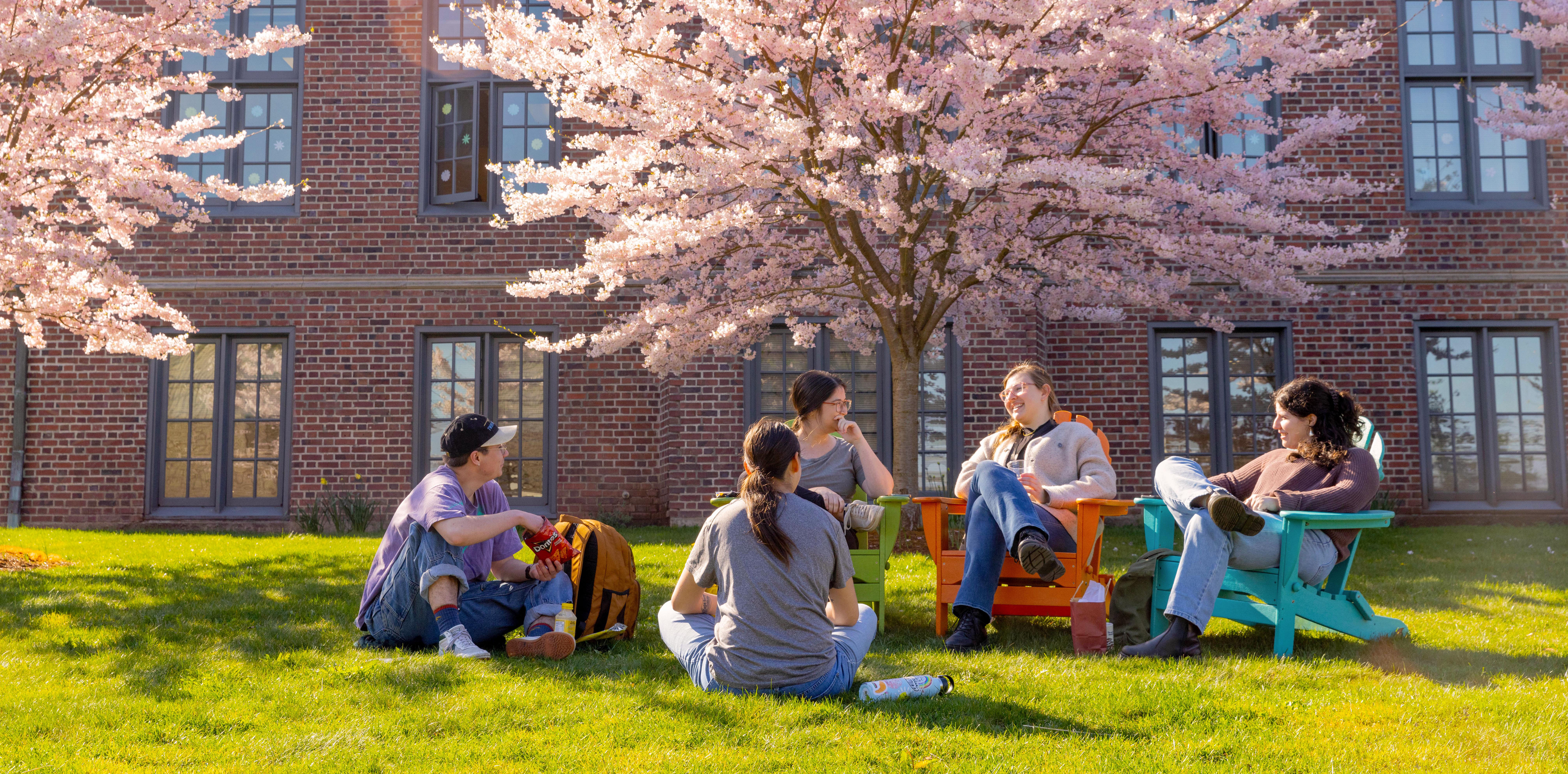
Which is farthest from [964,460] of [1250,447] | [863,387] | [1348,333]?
[1348,333]

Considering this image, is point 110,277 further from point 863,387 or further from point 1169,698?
point 1169,698

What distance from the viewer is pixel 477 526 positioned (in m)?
4.00

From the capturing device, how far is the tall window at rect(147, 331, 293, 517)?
10.9 meters

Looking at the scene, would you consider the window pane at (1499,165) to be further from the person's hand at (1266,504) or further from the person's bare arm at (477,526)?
the person's bare arm at (477,526)

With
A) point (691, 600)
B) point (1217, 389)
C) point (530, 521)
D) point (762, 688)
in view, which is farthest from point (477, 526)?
point (1217, 389)

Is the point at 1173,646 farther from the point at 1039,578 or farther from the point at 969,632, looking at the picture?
the point at 969,632

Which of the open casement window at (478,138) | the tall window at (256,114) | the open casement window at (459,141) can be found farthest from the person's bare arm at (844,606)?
the tall window at (256,114)

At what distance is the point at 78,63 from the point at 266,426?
4421 mm

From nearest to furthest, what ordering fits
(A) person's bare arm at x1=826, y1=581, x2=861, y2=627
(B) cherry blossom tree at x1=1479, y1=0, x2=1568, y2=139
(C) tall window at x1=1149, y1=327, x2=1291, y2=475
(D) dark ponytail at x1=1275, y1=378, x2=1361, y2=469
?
(A) person's bare arm at x1=826, y1=581, x2=861, y2=627 < (D) dark ponytail at x1=1275, y1=378, x2=1361, y2=469 < (B) cherry blossom tree at x1=1479, y1=0, x2=1568, y2=139 < (C) tall window at x1=1149, y1=327, x2=1291, y2=475

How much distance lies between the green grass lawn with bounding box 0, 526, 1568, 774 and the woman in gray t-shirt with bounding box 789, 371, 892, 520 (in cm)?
68

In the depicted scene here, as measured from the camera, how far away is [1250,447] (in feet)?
35.7

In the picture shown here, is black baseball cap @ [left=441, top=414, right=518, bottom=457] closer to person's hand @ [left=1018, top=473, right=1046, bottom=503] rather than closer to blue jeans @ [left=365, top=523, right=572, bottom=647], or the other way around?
blue jeans @ [left=365, top=523, right=572, bottom=647]

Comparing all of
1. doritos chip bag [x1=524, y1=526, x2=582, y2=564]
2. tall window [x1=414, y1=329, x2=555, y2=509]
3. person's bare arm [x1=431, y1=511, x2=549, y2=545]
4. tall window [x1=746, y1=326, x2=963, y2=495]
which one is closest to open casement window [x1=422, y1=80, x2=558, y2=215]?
tall window [x1=414, y1=329, x2=555, y2=509]

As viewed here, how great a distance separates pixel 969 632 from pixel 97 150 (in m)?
6.54
